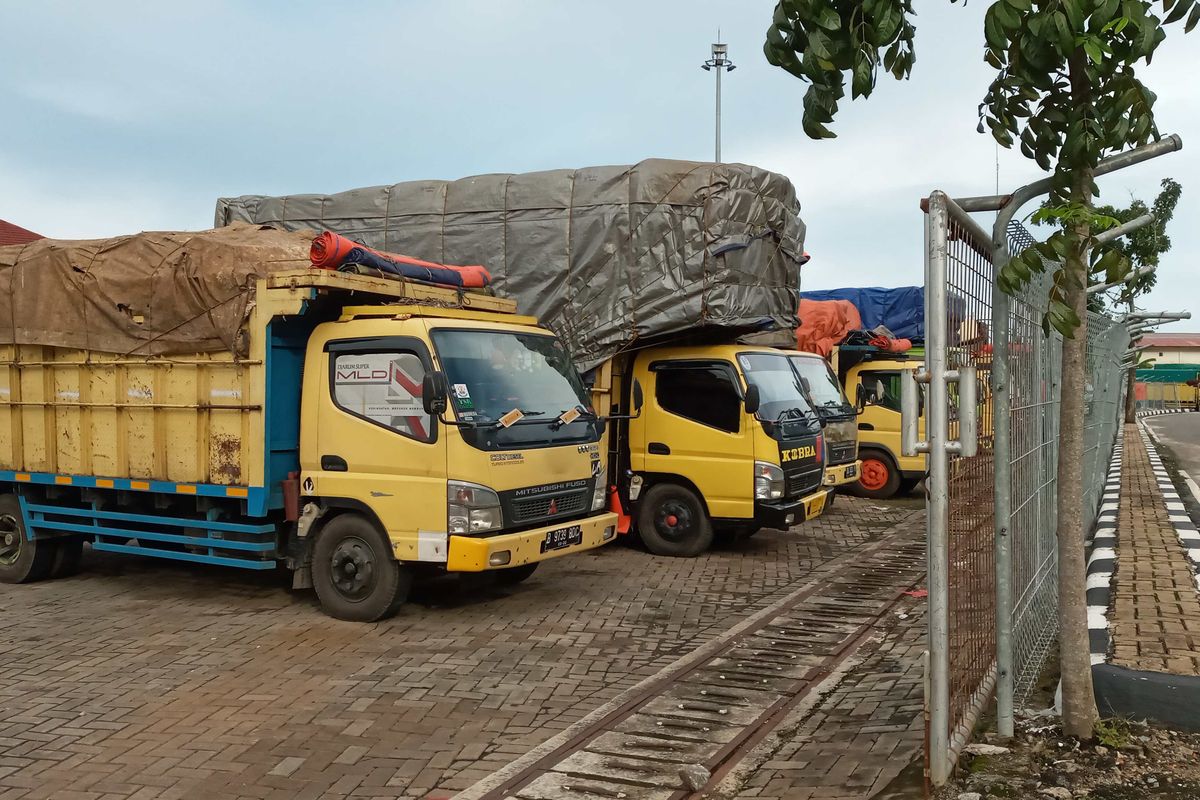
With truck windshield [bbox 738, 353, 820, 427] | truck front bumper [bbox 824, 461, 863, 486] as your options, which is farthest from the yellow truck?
truck front bumper [bbox 824, 461, 863, 486]

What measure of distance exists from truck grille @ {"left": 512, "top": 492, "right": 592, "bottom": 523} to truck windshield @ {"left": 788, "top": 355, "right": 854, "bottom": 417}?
15.7 ft

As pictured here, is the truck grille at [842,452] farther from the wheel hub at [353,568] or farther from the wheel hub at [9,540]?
the wheel hub at [9,540]

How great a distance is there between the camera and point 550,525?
310 inches

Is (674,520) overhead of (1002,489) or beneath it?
beneath

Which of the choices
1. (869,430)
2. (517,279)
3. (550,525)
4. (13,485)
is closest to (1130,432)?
(869,430)

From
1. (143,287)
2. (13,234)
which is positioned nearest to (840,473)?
(143,287)

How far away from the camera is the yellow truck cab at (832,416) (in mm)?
12297

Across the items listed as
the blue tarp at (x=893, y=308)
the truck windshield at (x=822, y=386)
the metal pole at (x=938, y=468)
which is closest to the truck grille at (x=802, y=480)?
the truck windshield at (x=822, y=386)

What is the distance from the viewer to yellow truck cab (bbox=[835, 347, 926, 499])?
1565 cm

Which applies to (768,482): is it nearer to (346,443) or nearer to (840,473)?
(840,473)

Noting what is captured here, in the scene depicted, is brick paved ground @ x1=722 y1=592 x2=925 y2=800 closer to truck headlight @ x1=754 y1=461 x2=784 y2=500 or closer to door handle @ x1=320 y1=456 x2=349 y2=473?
truck headlight @ x1=754 y1=461 x2=784 y2=500

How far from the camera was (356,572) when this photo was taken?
7.70 m

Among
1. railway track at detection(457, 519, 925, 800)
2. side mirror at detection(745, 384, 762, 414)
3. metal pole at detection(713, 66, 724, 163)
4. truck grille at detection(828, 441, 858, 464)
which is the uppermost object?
metal pole at detection(713, 66, 724, 163)

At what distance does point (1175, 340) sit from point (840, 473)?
312 feet
